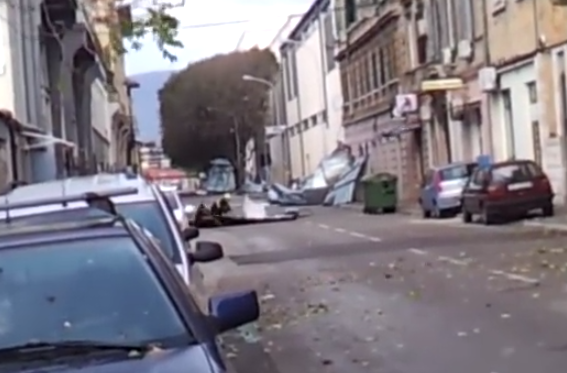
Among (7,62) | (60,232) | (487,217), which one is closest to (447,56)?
(487,217)

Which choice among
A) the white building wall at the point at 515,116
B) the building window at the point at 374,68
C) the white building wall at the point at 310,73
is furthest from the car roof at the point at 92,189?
the white building wall at the point at 310,73

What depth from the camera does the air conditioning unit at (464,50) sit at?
166 ft

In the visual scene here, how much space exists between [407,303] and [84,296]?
12.1m

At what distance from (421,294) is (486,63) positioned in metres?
29.6

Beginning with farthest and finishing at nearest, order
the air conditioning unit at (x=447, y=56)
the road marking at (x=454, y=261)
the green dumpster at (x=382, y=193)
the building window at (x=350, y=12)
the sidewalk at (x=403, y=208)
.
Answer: the building window at (x=350, y=12) < the green dumpster at (x=382, y=193) < the air conditioning unit at (x=447, y=56) < the sidewalk at (x=403, y=208) < the road marking at (x=454, y=261)

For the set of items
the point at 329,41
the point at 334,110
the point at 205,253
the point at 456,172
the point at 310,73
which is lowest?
the point at 205,253

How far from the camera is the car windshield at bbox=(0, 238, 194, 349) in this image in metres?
6.57

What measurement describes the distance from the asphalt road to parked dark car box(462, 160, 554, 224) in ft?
7.75

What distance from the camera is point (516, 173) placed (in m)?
37.2

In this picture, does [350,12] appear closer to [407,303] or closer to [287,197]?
[287,197]

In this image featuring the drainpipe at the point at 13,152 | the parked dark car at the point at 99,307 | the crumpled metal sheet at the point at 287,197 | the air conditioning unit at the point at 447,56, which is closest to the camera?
the parked dark car at the point at 99,307

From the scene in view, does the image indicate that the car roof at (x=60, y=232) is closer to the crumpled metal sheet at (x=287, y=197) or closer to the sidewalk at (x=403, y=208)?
the sidewalk at (x=403, y=208)

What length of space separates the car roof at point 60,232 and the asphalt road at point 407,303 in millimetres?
5661

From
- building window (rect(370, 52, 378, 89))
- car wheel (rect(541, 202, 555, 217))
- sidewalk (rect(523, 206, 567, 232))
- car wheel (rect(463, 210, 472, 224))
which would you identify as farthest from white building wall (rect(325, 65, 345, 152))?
car wheel (rect(541, 202, 555, 217))
